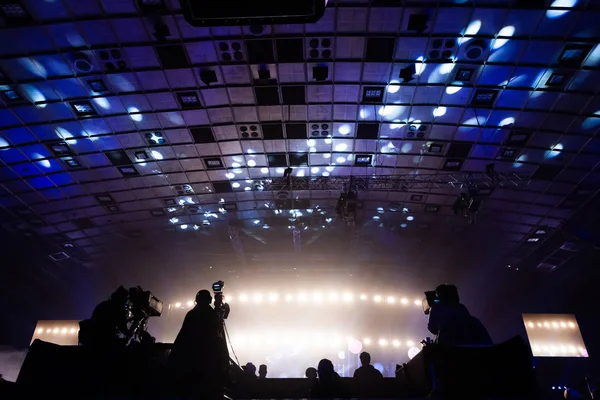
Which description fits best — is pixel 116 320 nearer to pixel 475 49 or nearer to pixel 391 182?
pixel 475 49

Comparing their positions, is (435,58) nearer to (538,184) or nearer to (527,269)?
(538,184)

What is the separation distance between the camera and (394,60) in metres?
9.09

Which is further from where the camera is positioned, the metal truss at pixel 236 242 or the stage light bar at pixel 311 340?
the stage light bar at pixel 311 340

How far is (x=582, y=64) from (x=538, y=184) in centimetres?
576

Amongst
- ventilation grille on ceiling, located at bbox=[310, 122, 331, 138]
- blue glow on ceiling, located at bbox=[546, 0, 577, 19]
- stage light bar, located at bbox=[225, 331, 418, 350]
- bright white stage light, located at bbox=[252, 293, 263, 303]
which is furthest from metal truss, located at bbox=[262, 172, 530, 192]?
stage light bar, located at bbox=[225, 331, 418, 350]

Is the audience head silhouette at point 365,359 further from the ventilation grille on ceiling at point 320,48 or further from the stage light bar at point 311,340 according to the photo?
the stage light bar at point 311,340

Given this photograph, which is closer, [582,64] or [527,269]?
[582,64]

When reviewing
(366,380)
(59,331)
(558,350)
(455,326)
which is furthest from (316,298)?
(455,326)

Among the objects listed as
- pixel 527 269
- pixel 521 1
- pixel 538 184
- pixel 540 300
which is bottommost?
pixel 540 300

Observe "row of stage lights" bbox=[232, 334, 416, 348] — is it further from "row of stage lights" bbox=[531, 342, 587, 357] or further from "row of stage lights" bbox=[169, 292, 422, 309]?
"row of stage lights" bbox=[531, 342, 587, 357]

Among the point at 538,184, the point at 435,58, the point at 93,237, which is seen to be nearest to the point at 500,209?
the point at 538,184

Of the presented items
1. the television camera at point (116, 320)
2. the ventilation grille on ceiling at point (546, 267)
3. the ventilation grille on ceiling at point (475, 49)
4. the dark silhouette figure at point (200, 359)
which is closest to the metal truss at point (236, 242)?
the television camera at point (116, 320)

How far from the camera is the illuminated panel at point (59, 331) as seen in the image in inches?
572

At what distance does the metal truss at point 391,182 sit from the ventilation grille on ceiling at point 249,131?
92.4 inches
